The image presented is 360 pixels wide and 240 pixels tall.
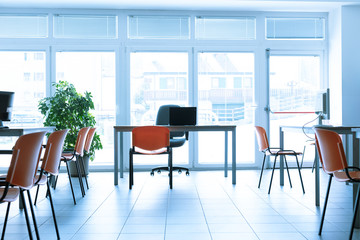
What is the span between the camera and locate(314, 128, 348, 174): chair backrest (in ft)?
7.57

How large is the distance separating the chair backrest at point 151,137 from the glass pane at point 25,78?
2.41m

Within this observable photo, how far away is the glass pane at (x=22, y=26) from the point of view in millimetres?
5887

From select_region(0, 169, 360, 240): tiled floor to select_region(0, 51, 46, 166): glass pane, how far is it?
77.1 inches

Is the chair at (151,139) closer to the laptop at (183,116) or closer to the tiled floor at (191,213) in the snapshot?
the laptop at (183,116)

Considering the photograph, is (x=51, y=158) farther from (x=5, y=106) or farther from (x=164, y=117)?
(x=164, y=117)

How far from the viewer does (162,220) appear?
9.62ft

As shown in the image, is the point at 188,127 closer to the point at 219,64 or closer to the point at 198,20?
the point at 219,64

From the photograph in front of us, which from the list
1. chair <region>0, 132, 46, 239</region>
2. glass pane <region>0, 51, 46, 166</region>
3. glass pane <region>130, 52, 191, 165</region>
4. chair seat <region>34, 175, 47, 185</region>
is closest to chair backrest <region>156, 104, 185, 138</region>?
glass pane <region>130, 52, 191, 165</region>

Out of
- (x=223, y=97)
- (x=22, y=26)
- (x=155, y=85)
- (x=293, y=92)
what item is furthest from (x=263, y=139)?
(x=22, y=26)

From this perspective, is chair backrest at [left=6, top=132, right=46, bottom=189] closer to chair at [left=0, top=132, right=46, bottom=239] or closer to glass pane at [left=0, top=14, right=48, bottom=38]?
chair at [left=0, top=132, right=46, bottom=239]

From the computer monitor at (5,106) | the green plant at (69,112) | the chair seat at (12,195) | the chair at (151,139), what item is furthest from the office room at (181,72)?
the chair seat at (12,195)

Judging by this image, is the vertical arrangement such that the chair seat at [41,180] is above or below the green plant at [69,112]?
below

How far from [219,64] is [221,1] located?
109cm

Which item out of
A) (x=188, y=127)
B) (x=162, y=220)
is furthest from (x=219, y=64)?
(x=162, y=220)
